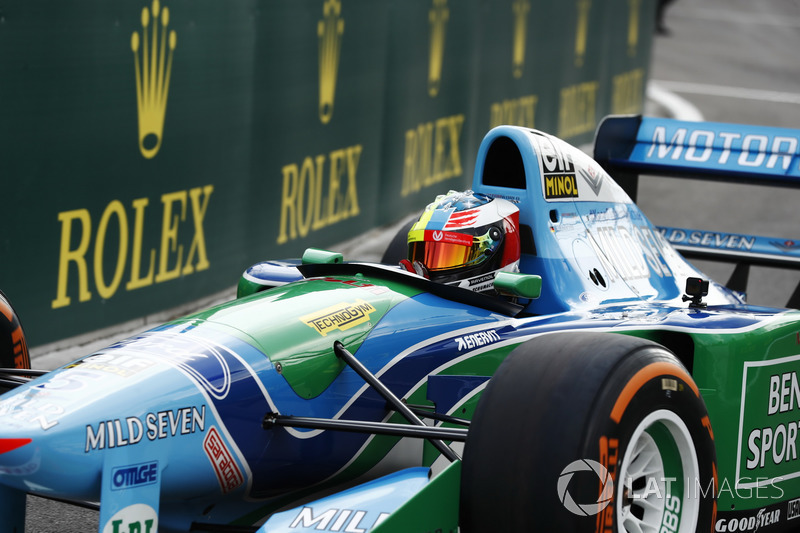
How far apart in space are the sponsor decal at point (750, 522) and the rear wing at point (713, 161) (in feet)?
6.47

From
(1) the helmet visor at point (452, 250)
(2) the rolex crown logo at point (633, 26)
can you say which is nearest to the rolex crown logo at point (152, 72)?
(1) the helmet visor at point (452, 250)

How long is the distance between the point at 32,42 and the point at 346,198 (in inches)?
143

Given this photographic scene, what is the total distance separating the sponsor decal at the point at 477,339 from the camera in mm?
3891

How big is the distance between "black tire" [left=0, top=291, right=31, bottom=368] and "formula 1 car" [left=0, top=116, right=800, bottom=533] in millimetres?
11

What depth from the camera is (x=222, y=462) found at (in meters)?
3.32

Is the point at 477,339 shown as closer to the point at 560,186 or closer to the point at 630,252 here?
the point at 560,186

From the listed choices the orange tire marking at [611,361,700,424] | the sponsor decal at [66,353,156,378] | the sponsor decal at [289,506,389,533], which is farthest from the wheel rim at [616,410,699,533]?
the sponsor decal at [66,353,156,378]

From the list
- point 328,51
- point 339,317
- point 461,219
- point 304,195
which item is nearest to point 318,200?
point 304,195

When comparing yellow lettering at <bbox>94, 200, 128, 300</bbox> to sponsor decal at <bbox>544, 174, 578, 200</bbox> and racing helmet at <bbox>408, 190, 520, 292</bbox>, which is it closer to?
racing helmet at <bbox>408, 190, 520, 292</bbox>

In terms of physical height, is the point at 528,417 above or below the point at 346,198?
above

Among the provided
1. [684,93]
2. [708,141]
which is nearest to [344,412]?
[708,141]

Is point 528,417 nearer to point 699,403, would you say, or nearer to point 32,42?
point 699,403

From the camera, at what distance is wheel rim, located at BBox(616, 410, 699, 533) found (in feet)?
11.0

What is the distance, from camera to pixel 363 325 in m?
3.75
